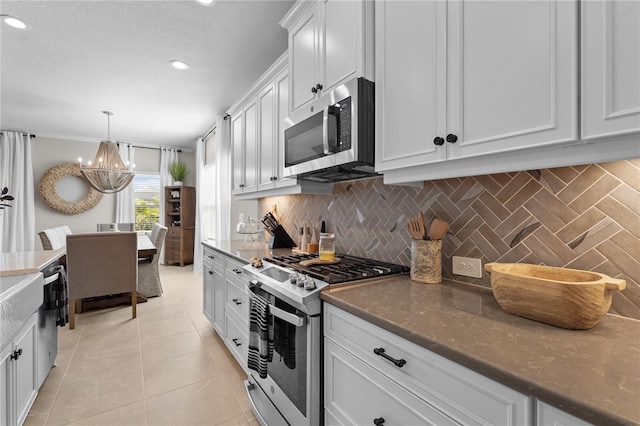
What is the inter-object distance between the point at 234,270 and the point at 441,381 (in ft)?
5.90

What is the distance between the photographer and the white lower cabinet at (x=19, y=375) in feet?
4.72

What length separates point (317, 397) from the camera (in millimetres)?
1299

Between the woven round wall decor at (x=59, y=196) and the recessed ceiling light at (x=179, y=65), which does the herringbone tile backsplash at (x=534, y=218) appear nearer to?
the recessed ceiling light at (x=179, y=65)

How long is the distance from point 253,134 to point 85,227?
18.2 feet

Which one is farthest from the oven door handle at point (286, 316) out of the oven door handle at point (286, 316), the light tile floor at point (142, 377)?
the light tile floor at point (142, 377)

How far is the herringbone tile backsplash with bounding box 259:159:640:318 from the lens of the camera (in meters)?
0.99

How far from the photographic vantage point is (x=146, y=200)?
686 centimetres

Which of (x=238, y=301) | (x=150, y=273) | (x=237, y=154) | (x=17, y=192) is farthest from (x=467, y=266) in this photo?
(x=17, y=192)

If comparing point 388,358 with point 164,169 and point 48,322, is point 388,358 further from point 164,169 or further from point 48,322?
point 164,169

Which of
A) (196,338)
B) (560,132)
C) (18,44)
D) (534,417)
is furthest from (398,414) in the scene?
(18,44)

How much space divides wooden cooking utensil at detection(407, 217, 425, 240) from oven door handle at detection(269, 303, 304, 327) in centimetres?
68

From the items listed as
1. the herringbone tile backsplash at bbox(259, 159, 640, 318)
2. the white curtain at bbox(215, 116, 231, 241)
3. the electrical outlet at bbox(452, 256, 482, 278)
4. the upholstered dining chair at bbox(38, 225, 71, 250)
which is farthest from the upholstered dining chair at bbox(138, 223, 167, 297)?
the electrical outlet at bbox(452, 256, 482, 278)

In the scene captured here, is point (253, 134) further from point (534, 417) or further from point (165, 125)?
point (165, 125)

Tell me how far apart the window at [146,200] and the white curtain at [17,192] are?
1743 millimetres
